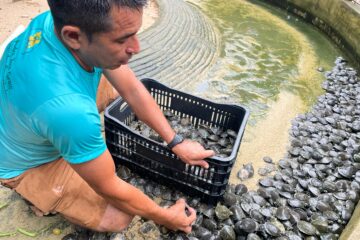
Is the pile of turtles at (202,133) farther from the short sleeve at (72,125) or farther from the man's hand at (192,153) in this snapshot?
the short sleeve at (72,125)

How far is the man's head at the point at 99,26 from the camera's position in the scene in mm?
1302

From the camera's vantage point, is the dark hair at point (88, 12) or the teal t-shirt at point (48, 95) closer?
the dark hair at point (88, 12)

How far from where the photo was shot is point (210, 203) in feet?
8.26

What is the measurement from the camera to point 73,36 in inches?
56.1

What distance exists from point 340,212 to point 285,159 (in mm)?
711

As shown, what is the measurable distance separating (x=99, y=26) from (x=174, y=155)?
1.24 metres

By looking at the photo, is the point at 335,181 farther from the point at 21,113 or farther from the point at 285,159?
the point at 21,113

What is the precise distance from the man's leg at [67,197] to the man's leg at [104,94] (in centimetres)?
93

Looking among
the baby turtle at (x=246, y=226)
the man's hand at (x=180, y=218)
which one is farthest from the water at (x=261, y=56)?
the man's hand at (x=180, y=218)

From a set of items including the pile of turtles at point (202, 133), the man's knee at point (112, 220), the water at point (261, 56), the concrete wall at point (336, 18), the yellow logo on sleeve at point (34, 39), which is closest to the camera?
the yellow logo on sleeve at point (34, 39)

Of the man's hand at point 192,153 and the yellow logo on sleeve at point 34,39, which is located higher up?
the yellow logo on sleeve at point 34,39

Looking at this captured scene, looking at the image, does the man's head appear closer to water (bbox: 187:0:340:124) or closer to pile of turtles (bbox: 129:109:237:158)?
pile of turtles (bbox: 129:109:237:158)

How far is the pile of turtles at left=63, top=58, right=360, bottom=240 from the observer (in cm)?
240

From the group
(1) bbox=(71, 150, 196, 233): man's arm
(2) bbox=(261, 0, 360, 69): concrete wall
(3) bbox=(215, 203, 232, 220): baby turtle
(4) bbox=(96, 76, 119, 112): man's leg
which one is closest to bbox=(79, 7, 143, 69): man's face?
(1) bbox=(71, 150, 196, 233): man's arm
